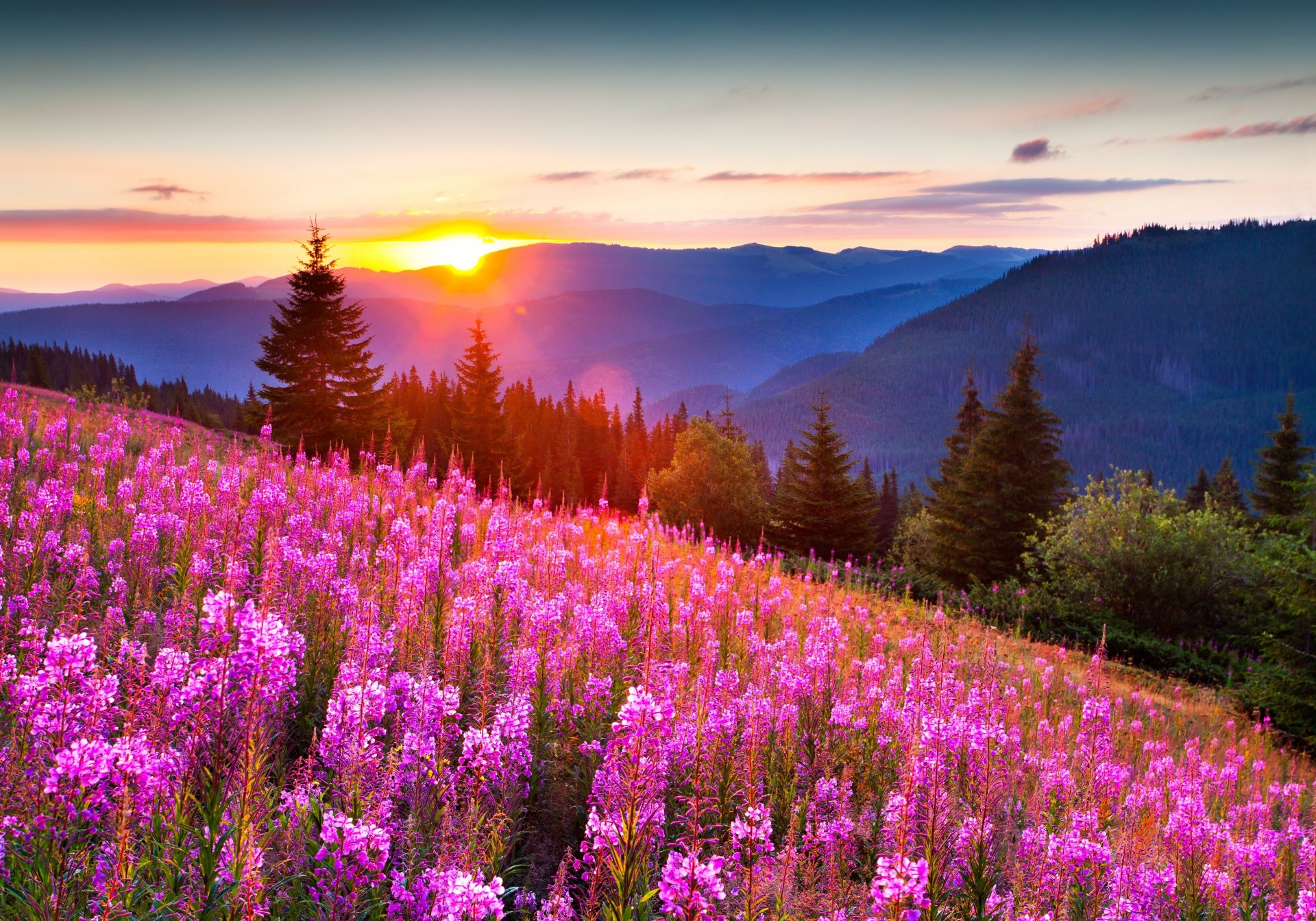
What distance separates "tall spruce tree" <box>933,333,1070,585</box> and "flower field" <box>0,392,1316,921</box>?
30.7 m

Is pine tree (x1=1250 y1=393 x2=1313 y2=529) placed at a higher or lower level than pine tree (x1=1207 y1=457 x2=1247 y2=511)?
higher

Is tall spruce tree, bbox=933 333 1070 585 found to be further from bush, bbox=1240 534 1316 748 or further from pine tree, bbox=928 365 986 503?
bush, bbox=1240 534 1316 748

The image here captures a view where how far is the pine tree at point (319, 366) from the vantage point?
39.6m

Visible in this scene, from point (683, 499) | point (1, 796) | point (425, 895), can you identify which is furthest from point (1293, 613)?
point (683, 499)

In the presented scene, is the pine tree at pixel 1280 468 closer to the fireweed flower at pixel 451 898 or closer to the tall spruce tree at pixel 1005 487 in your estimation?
the tall spruce tree at pixel 1005 487

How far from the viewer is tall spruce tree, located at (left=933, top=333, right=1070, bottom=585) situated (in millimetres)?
38562

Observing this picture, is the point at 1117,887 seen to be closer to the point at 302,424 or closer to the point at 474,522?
the point at 474,522

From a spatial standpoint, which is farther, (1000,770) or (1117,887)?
(1000,770)

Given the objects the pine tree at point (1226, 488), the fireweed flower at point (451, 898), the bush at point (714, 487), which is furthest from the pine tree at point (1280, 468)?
the fireweed flower at point (451, 898)

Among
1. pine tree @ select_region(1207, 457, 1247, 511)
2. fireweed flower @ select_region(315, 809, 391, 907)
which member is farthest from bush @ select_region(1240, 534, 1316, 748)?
pine tree @ select_region(1207, 457, 1247, 511)

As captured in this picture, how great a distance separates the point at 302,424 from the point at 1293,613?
42.0m

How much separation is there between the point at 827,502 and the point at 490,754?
43.8 meters

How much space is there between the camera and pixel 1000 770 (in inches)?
197

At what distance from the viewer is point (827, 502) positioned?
45.8 m
